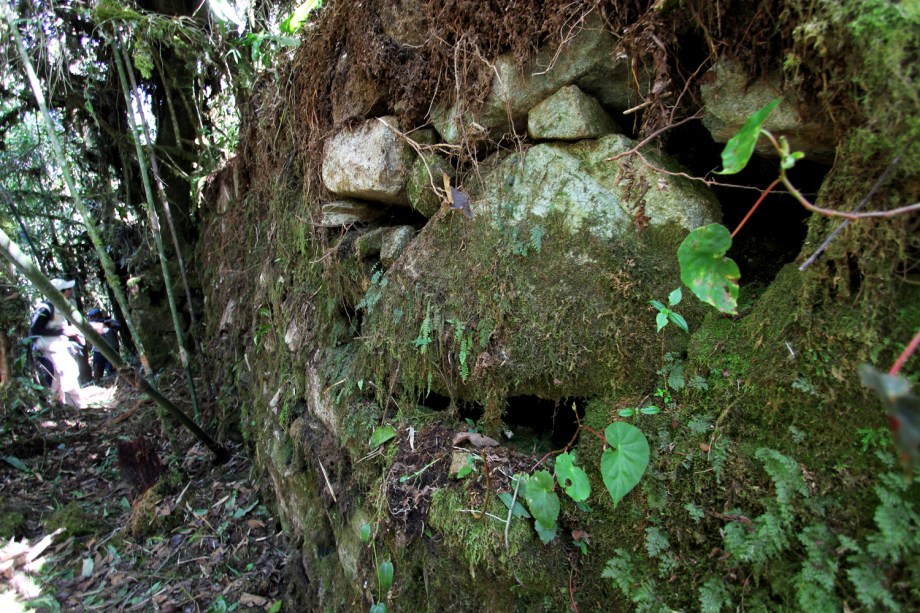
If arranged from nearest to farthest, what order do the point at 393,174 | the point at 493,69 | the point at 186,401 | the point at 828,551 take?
the point at 828,551 < the point at 493,69 < the point at 393,174 < the point at 186,401

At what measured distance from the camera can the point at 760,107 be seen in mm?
1549

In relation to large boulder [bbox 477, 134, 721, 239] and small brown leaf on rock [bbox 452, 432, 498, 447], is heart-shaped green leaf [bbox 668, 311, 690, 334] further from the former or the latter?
small brown leaf on rock [bbox 452, 432, 498, 447]

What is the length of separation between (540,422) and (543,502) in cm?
78

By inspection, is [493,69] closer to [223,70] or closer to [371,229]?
[371,229]

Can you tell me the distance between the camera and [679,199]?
181cm

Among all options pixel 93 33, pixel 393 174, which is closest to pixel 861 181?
pixel 393 174

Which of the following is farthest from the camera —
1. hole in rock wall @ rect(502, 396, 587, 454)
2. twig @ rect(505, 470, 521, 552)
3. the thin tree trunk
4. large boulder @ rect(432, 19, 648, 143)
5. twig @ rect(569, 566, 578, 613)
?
the thin tree trunk

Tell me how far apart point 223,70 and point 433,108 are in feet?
10.8

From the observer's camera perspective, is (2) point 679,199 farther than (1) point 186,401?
No

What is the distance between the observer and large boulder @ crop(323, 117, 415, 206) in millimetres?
2639

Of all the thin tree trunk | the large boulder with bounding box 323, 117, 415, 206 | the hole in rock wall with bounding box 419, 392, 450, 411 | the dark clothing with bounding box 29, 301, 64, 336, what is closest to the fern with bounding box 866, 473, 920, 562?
the hole in rock wall with bounding box 419, 392, 450, 411

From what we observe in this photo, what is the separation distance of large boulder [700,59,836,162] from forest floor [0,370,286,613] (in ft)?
12.6

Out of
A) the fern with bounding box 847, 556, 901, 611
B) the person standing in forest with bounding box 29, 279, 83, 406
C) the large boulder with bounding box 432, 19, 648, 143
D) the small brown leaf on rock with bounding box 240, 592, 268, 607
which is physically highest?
the large boulder with bounding box 432, 19, 648, 143

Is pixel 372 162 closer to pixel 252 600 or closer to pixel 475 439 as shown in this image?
pixel 475 439
